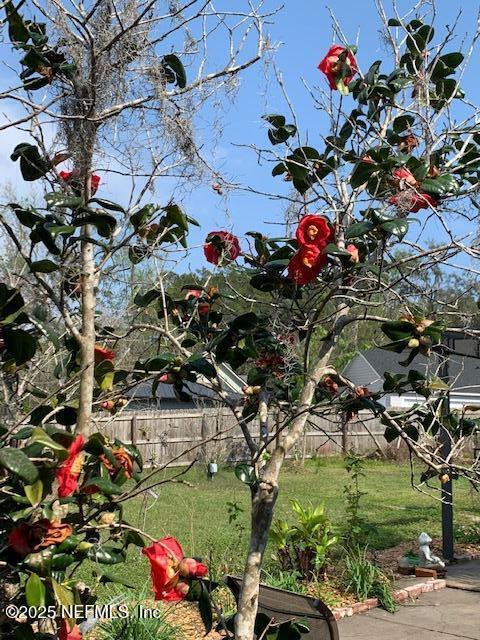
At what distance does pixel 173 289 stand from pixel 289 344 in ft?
6.63

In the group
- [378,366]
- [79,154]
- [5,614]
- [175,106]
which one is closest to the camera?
[5,614]

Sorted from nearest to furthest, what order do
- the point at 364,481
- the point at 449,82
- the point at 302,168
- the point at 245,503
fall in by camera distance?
the point at 302,168
the point at 449,82
the point at 245,503
the point at 364,481

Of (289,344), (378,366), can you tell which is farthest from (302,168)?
(378,366)

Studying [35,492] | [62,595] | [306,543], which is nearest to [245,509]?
[306,543]

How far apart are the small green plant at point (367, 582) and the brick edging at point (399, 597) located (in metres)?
0.06

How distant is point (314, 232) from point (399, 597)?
4.58m

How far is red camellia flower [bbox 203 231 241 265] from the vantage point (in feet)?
8.06

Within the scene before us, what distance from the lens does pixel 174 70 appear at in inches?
76.7

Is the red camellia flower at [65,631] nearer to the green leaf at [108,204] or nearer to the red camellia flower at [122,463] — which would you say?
the red camellia flower at [122,463]

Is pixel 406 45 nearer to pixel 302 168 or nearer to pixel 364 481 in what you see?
pixel 302 168

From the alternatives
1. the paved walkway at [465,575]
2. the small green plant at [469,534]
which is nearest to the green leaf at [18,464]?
the paved walkway at [465,575]

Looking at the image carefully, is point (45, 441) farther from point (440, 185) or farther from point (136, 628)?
point (136, 628)

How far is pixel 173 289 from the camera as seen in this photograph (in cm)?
430

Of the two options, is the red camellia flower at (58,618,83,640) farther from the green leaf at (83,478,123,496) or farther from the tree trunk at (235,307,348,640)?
the tree trunk at (235,307,348,640)
